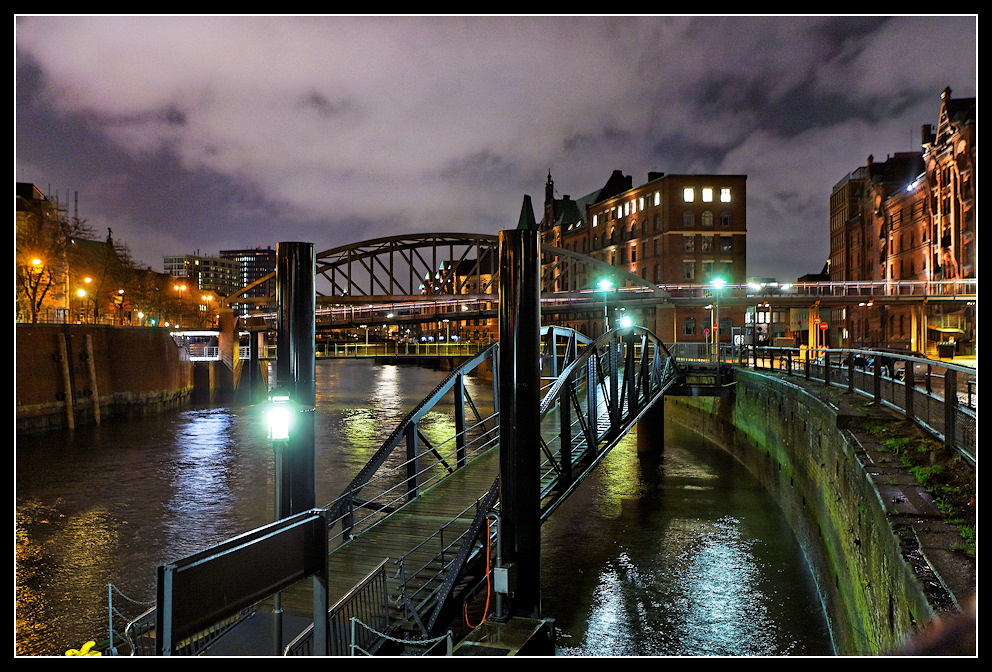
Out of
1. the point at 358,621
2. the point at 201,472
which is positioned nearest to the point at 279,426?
the point at 358,621

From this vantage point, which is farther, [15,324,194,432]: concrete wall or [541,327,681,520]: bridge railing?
[15,324,194,432]: concrete wall

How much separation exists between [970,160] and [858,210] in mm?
33491

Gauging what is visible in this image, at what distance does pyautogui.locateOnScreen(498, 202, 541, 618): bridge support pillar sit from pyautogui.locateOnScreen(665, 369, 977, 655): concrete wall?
3.70 m

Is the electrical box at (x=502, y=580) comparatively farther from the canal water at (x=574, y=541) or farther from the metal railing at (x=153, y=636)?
the canal water at (x=574, y=541)

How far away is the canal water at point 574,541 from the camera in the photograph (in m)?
12.4

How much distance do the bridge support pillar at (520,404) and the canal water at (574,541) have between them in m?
3.36

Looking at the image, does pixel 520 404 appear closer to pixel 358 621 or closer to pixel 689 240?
pixel 358 621

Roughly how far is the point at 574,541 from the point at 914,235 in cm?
5681

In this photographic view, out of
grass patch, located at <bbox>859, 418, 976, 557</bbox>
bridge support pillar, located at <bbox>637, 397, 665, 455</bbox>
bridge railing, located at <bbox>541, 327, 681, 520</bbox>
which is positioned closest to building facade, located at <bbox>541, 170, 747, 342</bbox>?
bridge support pillar, located at <bbox>637, 397, 665, 455</bbox>

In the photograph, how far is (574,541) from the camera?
669 inches

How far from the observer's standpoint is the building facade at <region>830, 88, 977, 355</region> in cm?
5078

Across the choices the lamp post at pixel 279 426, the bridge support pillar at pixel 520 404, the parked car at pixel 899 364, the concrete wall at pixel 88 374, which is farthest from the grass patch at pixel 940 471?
the concrete wall at pixel 88 374

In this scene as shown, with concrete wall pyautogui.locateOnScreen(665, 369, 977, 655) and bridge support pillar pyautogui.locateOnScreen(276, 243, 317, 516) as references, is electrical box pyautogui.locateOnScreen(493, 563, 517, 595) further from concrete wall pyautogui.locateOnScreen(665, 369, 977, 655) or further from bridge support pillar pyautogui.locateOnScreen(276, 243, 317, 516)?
concrete wall pyautogui.locateOnScreen(665, 369, 977, 655)

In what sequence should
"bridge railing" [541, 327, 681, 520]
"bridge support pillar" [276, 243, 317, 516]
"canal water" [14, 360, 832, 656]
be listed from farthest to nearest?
"bridge railing" [541, 327, 681, 520] → "canal water" [14, 360, 832, 656] → "bridge support pillar" [276, 243, 317, 516]
